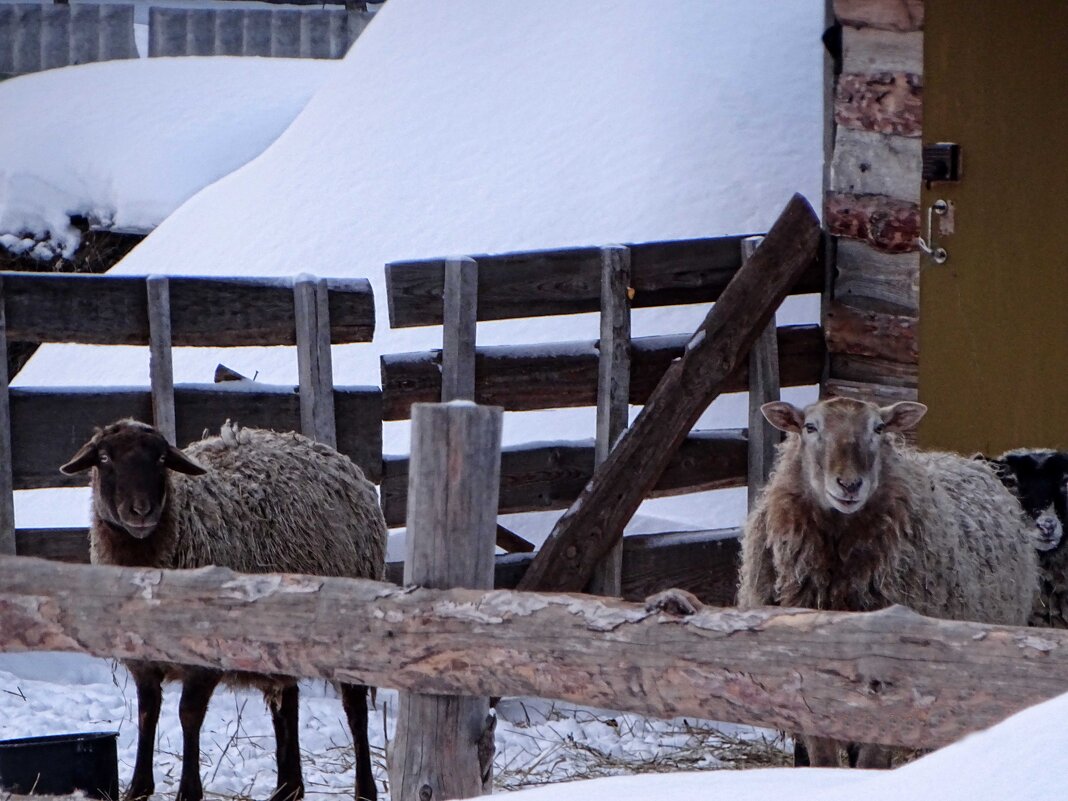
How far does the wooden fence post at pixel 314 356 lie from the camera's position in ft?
21.0

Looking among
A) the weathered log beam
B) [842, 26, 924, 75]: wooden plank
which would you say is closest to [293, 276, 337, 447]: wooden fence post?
the weathered log beam

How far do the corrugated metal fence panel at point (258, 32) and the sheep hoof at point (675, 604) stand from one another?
48.1 ft

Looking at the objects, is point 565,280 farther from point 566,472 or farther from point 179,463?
point 179,463

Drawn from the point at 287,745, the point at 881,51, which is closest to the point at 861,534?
the point at 287,745

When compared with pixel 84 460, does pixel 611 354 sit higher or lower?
higher

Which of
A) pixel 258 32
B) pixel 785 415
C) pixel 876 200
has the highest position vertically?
pixel 258 32

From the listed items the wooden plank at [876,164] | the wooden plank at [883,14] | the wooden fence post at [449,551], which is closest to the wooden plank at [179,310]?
the wooden plank at [876,164]

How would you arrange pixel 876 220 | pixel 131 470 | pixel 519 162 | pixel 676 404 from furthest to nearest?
pixel 519 162 < pixel 876 220 < pixel 676 404 < pixel 131 470

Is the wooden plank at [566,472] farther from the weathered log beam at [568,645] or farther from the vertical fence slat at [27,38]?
the vertical fence slat at [27,38]

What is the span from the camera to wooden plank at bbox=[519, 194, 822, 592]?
6.84 metres

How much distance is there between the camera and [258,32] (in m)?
17.3

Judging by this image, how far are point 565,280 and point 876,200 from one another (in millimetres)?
1713

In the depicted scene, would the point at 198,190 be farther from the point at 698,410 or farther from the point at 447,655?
the point at 447,655

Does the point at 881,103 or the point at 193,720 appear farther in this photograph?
the point at 881,103
